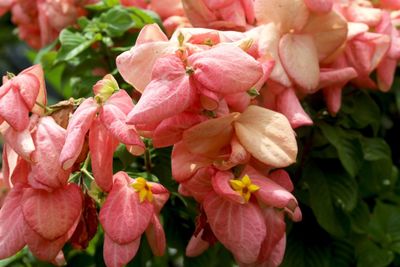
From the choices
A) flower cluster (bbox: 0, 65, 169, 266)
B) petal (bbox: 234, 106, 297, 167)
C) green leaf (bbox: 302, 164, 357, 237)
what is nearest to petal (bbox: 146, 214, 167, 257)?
flower cluster (bbox: 0, 65, 169, 266)

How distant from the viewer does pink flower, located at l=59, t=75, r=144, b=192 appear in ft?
1.84

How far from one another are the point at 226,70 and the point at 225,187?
0.30 feet

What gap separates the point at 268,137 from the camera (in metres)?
0.58

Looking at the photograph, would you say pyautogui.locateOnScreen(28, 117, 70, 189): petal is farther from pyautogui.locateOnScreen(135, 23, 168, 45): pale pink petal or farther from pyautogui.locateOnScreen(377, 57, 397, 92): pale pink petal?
pyautogui.locateOnScreen(377, 57, 397, 92): pale pink petal

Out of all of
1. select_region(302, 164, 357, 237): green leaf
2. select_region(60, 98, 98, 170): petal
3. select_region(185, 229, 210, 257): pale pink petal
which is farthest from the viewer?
select_region(302, 164, 357, 237): green leaf

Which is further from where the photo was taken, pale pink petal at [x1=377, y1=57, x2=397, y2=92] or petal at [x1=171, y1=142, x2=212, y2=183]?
pale pink petal at [x1=377, y1=57, x2=397, y2=92]

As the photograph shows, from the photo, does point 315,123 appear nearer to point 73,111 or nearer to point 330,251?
point 330,251

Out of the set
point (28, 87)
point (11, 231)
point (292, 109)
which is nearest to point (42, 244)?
point (11, 231)

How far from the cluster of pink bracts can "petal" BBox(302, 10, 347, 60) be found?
0.35ft

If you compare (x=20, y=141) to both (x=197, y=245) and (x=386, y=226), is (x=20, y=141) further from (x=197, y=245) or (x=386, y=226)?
(x=386, y=226)

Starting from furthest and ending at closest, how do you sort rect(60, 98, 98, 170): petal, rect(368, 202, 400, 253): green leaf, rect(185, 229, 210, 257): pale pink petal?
rect(368, 202, 400, 253): green leaf → rect(185, 229, 210, 257): pale pink petal → rect(60, 98, 98, 170): petal

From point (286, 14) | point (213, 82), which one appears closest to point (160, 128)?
point (213, 82)

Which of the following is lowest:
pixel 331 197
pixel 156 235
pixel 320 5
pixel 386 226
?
pixel 386 226

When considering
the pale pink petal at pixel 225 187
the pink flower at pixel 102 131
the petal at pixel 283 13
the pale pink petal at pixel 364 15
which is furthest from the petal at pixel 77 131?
the pale pink petal at pixel 364 15
